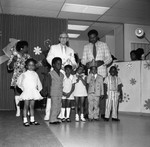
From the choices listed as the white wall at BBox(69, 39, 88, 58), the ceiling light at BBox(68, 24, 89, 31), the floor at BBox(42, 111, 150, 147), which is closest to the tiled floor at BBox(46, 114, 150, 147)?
the floor at BBox(42, 111, 150, 147)

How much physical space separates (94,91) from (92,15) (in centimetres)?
303

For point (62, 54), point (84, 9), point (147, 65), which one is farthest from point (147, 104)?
point (84, 9)

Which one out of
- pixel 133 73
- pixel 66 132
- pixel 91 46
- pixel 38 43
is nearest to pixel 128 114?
pixel 133 73

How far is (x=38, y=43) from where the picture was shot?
19.6ft

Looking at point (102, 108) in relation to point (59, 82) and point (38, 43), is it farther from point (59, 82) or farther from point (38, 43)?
point (38, 43)

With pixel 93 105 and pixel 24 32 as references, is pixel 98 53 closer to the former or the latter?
pixel 93 105

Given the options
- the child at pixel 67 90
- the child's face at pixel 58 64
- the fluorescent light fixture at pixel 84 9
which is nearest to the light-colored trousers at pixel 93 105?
the child at pixel 67 90

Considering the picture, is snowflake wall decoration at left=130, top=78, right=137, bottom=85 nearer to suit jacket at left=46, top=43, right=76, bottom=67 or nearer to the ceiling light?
suit jacket at left=46, top=43, right=76, bottom=67

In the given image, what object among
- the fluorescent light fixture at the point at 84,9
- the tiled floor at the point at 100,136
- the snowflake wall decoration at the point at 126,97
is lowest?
the tiled floor at the point at 100,136

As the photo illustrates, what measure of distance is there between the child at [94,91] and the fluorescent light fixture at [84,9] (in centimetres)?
220

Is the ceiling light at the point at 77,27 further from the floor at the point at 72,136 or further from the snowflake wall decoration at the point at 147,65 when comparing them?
the floor at the point at 72,136

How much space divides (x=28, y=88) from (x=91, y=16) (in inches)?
142

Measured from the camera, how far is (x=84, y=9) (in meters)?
5.68

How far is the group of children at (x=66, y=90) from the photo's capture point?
11.2ft
